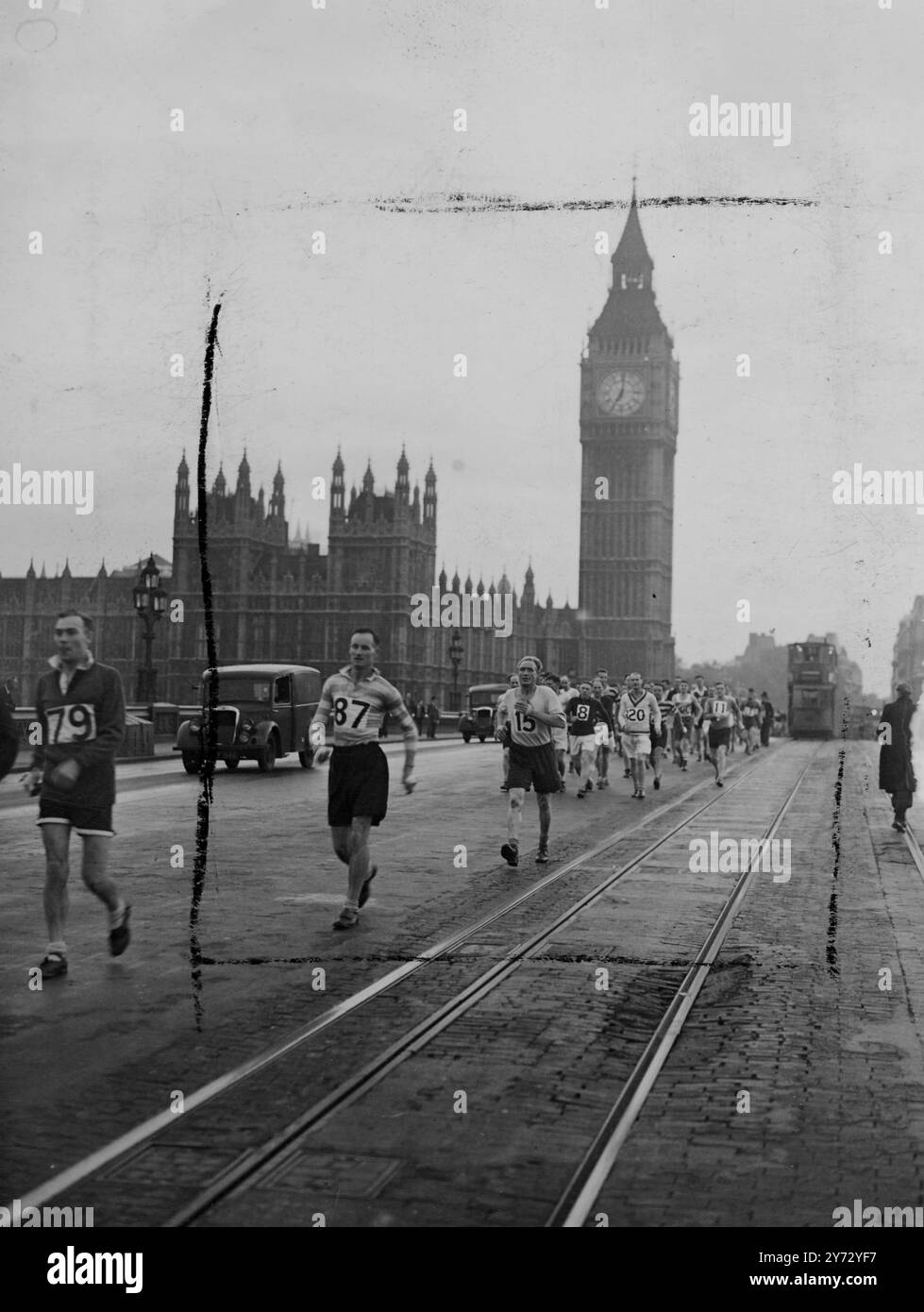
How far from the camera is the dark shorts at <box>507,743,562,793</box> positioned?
1175 centimetres

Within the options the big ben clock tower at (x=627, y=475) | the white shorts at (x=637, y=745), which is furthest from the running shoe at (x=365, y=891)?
the big ben clock tower at (x=627, y=475)

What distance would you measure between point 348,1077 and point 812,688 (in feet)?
186

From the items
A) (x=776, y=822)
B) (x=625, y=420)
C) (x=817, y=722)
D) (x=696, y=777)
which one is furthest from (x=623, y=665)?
(x=776, y=822)

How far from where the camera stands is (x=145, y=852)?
12.0 m

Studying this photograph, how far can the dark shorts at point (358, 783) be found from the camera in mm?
8188

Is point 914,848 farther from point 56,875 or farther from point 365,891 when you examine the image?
point 56,875

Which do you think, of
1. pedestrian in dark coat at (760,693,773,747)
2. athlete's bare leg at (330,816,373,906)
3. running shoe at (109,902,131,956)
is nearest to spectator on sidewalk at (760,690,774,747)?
pedestrian in dark coat at (760,693,773,747)

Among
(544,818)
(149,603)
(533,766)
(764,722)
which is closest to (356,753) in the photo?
(533,766)

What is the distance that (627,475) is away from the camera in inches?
4624

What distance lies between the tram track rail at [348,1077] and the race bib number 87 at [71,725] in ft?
5.54

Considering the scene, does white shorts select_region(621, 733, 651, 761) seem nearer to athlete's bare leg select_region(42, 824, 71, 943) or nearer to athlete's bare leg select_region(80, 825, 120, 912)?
athlete's bare leg select_region(80, 825, 120, 912)

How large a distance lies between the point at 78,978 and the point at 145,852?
5332 millimetres

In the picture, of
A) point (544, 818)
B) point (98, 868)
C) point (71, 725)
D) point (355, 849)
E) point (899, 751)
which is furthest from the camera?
point (899, 751)
